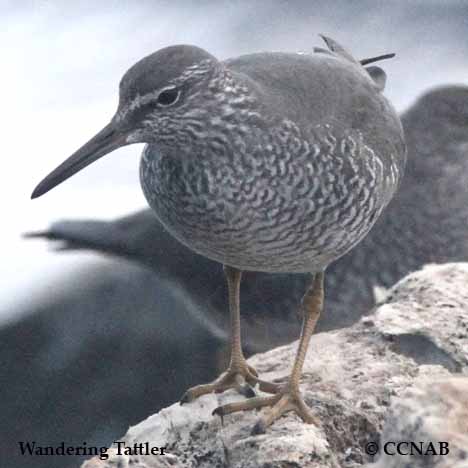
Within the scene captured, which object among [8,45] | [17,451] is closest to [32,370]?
[17,451]

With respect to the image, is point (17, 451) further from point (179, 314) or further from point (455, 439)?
point (455, 439)

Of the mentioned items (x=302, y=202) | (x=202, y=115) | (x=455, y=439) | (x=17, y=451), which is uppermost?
(x=202, y=115)

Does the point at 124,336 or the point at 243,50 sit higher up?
the point at 243,50

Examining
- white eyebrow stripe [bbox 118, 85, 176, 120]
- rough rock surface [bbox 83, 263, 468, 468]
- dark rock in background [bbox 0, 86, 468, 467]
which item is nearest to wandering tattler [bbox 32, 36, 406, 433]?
white eyebrow stripe [bbox 118, 85, 176, 120]

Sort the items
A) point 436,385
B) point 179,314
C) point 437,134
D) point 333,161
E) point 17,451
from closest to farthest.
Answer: point 436,385, point 333,161, point 17,451, point 179,314, point 437,134

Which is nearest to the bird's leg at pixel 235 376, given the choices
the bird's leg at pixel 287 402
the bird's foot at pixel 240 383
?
the bird's foot at pixel 240 383

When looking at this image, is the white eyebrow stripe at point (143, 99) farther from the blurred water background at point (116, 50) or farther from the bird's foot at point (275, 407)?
the blurred water background at point (116, 50)

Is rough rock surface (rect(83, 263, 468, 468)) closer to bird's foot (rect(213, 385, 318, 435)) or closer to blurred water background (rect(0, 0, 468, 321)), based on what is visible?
bird's foot (rect(213, 385, 318, 435))
